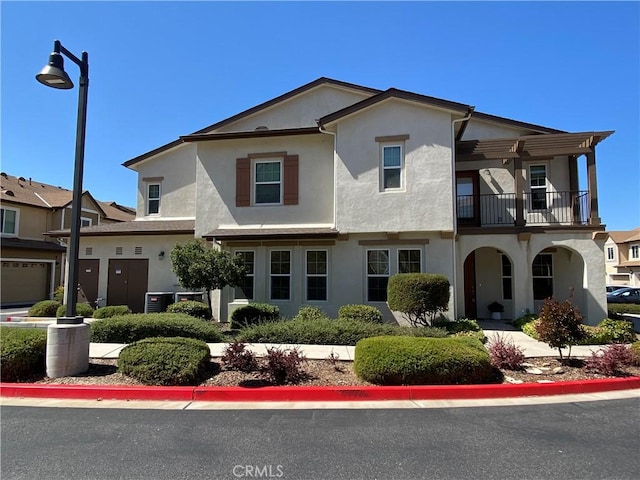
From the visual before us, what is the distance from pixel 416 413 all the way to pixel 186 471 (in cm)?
310

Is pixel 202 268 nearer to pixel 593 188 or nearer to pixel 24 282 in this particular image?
pixel 593 188

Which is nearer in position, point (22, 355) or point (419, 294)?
point (22, 355)

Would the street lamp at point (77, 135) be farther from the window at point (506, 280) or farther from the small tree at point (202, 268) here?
the window at point (506, 280)

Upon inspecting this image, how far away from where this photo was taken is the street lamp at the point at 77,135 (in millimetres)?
6738

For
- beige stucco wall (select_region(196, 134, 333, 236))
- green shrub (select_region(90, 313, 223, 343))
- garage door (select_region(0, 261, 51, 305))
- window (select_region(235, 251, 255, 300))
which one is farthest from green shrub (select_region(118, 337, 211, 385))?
garage door (select_region(0, 261, 51, 305))

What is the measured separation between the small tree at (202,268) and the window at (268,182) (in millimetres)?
3128

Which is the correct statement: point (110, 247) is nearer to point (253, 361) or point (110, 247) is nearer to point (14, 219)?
point (253, 361)

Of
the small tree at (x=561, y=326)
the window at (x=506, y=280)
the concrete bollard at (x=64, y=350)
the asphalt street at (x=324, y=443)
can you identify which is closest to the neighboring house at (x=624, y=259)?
the window at (x=506, y=280)

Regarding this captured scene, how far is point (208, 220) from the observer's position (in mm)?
14648

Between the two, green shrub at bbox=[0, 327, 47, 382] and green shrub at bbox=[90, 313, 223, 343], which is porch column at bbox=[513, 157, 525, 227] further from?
green shrub at bbox=[0, 327, 47, 382]

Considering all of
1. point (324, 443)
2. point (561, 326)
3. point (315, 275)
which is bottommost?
point (324, 443)

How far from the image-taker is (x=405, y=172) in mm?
12820

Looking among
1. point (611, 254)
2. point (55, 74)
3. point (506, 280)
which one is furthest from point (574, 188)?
point (611, 254)

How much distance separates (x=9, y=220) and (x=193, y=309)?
836 inches
